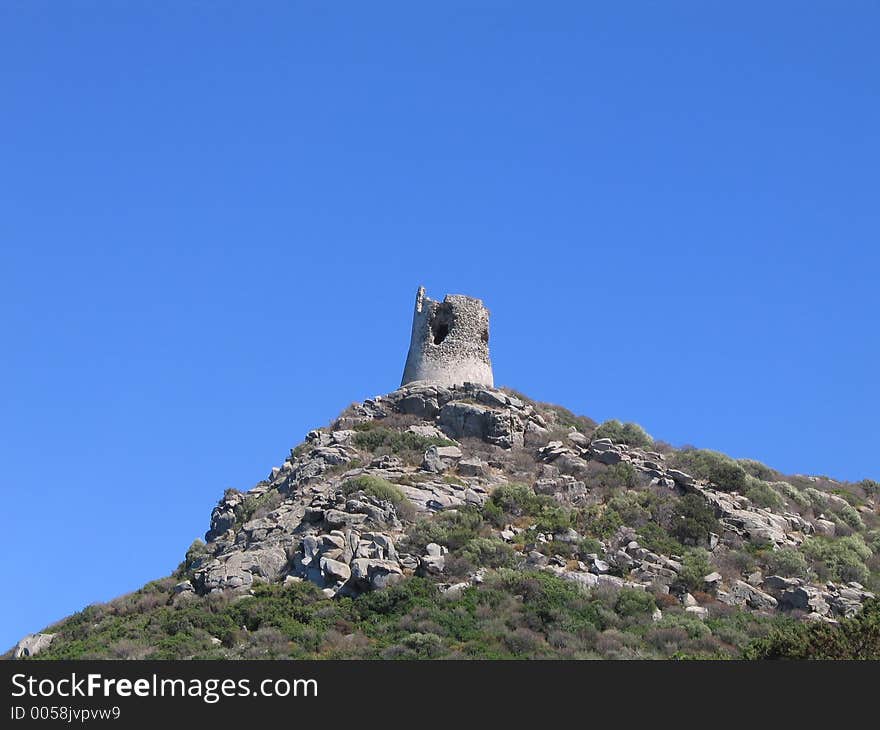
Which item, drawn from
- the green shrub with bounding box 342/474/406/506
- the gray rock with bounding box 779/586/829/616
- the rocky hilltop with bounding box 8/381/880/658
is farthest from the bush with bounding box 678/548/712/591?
the green shrub with bounding box 342/474/406/506

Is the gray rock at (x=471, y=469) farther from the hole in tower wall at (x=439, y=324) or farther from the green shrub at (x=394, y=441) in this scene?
the hole in tower wall at (x=439, y=324)

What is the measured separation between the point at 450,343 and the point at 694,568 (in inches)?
679

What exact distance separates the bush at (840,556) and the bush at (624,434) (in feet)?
28.4

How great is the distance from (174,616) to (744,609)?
55.5ft

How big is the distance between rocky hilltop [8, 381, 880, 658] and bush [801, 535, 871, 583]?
0.23ft

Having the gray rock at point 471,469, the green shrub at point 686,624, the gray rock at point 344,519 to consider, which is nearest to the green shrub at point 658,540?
the green shrub at point 686,624

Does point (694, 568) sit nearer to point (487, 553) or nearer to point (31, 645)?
point (487, 553)

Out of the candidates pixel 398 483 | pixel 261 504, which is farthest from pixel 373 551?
pixel 261 504

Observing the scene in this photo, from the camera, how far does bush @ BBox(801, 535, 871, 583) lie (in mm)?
42750

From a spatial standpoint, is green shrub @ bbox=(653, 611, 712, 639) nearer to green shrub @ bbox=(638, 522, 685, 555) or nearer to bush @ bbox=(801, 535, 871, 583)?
green shrub @ bbox=(638, 522, 685, 555)

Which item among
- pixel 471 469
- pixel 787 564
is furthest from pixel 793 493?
pixel 471 469

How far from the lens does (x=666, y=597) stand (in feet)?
130

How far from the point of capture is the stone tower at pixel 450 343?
2149 inches
